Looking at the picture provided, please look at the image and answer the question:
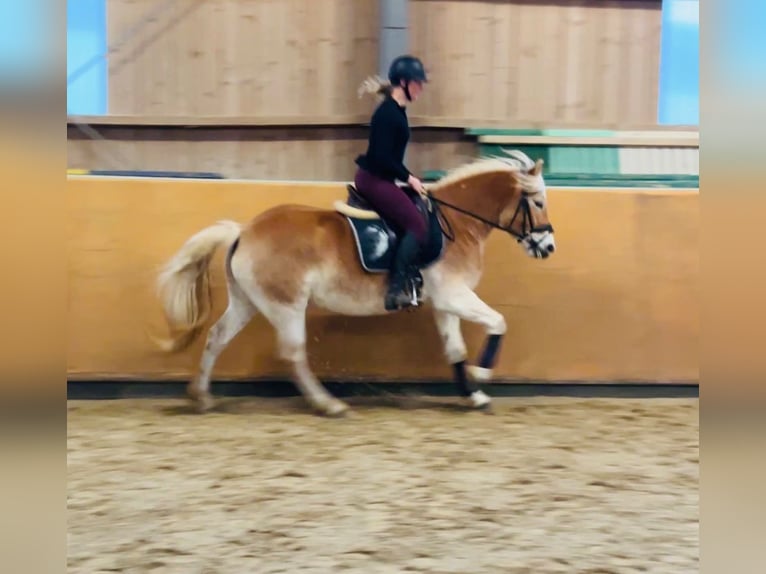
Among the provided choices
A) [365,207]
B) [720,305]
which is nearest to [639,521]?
[720,305]

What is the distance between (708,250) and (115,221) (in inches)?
119

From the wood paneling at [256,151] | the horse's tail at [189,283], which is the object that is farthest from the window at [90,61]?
the horse's tail at [189,283]

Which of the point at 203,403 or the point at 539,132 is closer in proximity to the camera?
the point at 203,403

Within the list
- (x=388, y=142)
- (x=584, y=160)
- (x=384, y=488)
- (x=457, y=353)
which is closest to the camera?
(x=384, y=488)

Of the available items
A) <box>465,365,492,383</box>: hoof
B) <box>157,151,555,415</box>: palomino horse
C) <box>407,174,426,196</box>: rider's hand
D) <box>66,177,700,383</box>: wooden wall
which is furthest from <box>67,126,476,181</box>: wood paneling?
<box>465,365,492,383</box>: hoof

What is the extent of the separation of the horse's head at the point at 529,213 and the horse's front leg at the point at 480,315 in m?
0.39

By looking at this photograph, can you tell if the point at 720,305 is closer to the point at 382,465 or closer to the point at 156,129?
the point at 382,465

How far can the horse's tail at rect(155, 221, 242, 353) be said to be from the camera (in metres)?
3.13

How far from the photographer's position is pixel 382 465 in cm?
265

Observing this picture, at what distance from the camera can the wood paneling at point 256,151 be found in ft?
14.1

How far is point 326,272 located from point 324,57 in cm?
186

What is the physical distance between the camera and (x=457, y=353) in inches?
128

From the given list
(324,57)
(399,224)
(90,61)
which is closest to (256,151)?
(324,57)

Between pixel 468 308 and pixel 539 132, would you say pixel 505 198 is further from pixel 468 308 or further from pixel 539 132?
pixel 539 132
